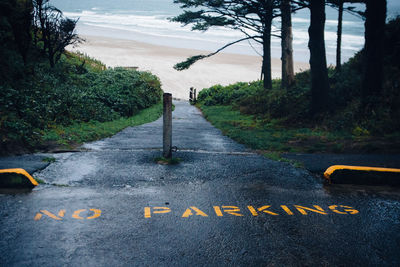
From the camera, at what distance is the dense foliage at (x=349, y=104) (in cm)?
1101

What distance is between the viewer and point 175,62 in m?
42.5

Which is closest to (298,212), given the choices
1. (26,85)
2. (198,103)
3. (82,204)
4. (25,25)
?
(82,204)

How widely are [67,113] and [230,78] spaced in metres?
27.2

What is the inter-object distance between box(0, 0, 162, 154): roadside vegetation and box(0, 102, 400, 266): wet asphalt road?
2547mm

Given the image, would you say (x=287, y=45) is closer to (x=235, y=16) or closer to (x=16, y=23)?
(x=235, y=16)

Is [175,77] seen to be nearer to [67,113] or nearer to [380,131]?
[67,113]

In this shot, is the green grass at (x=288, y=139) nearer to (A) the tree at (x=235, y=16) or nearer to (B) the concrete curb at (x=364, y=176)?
(B) the concrete curb at (x=364, y=176)

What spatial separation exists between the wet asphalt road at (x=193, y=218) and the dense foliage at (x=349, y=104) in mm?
4928

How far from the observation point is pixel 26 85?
13.3m

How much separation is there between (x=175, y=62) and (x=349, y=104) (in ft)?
103

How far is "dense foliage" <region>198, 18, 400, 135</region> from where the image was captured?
36.1ft

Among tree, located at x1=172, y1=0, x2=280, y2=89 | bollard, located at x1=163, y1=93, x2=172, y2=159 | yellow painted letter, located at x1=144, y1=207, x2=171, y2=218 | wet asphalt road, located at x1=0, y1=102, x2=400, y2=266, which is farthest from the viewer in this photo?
tree, located at x1=172, y1=0, x2=280, y2=89

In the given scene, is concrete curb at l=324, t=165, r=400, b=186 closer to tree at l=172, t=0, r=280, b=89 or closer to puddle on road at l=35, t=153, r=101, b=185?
puddle on road at l=35, t=153, r=101, b=185

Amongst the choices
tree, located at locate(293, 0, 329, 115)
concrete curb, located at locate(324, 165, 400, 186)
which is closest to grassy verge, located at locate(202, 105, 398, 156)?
tree, located at locate(293, 0, 329, 115)
